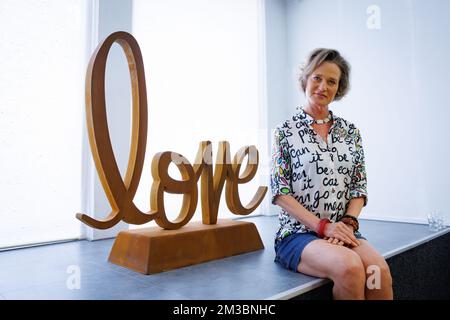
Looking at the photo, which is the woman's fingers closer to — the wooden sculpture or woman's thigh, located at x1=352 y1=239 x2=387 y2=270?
woman's thigh, located at x1=352 y1=239 x2=387 y2=270

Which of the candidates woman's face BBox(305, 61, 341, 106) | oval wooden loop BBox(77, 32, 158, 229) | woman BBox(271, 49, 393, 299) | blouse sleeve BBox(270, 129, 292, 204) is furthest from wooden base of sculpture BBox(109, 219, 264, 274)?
woman's face BBox(305, 61, 341, 106)

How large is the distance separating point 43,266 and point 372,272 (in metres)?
1.51

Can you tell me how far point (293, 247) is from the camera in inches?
56.2

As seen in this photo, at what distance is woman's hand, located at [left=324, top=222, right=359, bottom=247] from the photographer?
1316mm

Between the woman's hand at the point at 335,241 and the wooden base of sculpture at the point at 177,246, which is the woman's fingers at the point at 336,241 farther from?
the wooden base of sculpture at the point at 177,246

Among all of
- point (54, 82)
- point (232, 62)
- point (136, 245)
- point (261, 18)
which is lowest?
point (136, 245)

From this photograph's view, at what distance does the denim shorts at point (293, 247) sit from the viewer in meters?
1.37

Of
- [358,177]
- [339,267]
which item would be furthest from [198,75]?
[339,267]

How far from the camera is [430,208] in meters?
2.87

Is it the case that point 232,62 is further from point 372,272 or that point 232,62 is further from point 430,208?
point 372,272

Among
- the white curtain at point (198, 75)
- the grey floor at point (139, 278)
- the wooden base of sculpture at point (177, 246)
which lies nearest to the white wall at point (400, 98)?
the white curtain at point (198, 75)

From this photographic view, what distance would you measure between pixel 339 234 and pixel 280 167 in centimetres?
37

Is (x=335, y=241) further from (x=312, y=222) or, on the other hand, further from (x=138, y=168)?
(x=138, y=168)

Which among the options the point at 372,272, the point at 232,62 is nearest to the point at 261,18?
the point at 232,62
